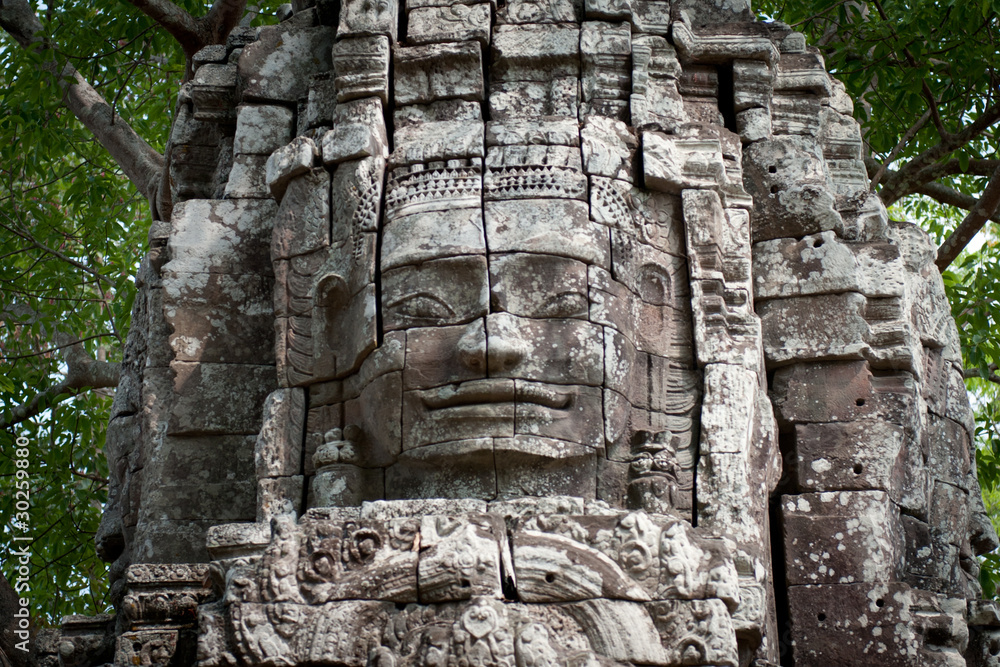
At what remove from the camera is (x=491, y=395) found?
6938 mm

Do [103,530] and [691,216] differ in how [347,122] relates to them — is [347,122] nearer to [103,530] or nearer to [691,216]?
[691,216]

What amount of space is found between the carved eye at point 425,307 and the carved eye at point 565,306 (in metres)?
0.48

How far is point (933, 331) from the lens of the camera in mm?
9227

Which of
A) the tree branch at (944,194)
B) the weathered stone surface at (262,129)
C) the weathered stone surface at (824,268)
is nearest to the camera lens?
the weathered stone surface at (824,268)

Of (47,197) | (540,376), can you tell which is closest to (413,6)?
(540,376)

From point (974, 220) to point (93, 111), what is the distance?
7.33 metres

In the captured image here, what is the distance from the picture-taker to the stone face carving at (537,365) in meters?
6.09

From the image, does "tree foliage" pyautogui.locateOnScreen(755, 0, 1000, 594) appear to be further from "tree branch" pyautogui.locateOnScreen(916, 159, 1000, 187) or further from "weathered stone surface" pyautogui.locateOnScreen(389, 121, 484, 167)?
"weathered stone surface" pyautogui.locateOnScreen(389, 121, 484, 167)

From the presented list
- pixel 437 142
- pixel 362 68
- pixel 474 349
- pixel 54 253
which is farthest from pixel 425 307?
pixel 54 253

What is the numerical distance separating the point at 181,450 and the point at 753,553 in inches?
132

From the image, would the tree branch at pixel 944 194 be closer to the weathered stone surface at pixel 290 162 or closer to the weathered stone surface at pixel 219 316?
the weathered stone surface at pixel 290 162

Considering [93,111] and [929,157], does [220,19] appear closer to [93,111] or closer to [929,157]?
[93,111]

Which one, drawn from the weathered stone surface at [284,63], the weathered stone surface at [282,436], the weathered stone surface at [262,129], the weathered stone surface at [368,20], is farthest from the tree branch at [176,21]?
the weathered stone surface at [282,436]

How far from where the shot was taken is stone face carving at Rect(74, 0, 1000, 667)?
20.0ft
